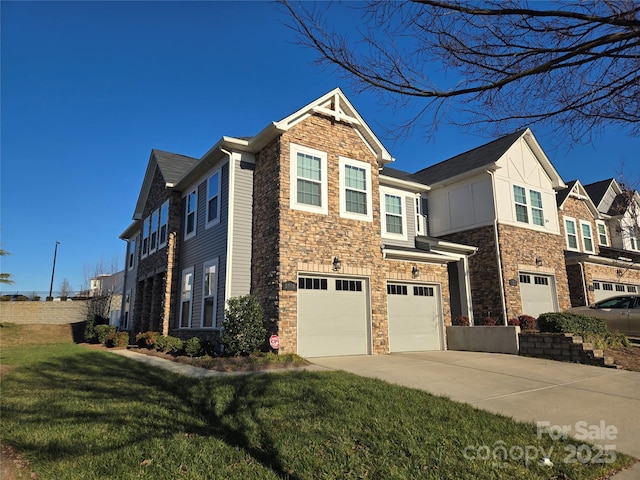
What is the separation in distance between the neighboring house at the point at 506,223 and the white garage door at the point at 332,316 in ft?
20.1

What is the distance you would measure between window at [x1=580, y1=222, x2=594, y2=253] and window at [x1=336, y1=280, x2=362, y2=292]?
16.4 m

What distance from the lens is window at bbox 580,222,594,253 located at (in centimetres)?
2235

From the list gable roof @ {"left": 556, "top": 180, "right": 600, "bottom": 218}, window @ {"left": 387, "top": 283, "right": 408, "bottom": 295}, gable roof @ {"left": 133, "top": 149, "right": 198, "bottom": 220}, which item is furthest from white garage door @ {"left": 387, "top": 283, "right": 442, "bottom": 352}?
gable roof @ {"left": 556, "top": 180, "right": 600, "bottom": 218}

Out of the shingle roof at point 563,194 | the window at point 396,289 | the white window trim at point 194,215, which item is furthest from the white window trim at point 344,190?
the shingle roof at point 563,194

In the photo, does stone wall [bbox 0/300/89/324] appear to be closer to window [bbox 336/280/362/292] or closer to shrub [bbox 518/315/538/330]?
window [bbox 336/280/362/292]

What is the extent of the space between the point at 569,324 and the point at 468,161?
870 cm

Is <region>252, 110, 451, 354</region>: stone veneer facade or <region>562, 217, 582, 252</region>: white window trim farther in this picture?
<region>562, 217, 582, 252</region>: white window trim

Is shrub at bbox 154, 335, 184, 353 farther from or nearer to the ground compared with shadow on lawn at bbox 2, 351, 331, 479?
farther from the ground

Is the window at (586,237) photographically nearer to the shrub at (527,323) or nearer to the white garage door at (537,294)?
the white garage door at (537,294)

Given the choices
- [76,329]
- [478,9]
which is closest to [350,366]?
[478,9]

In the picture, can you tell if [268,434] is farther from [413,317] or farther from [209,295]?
[413,317]

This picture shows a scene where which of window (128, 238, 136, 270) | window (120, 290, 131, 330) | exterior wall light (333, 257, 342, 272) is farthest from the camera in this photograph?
window (128, 238, 136, 270)

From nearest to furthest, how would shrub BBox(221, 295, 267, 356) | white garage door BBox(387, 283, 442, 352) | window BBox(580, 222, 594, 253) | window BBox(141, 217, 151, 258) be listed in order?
1. shrub BBox(221, 295, 267, 356)
2. white garage door BBox(387, 283, 442, 352)
3. window BBox(141, 217, 151, 258)
4. window BBox(580, 222, 594, 253)

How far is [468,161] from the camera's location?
18.3 m
